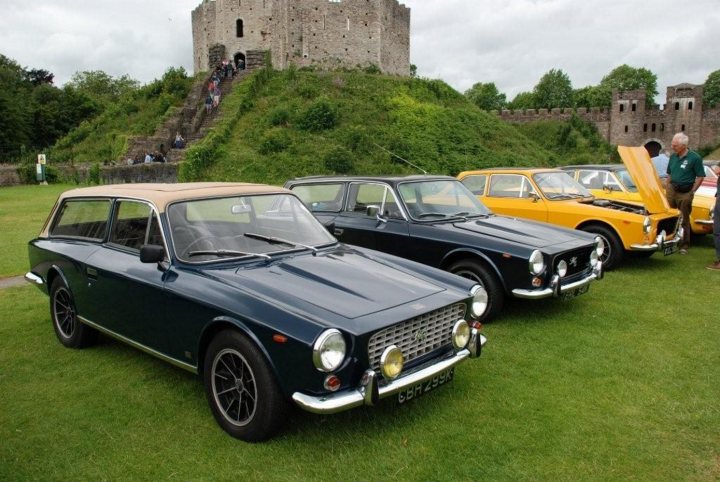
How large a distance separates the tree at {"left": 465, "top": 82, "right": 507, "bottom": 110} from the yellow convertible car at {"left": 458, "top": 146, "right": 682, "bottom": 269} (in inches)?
3212

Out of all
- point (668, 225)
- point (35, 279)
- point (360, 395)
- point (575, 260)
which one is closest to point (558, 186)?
point (668, 225)

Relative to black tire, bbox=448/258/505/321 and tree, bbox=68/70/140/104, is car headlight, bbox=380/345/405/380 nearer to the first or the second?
black tire, bbox=448/258/505/321

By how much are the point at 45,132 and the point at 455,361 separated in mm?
64098

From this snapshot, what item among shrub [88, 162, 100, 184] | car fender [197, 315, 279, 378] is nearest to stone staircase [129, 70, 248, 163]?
shrub [88, 162, 100, 184]

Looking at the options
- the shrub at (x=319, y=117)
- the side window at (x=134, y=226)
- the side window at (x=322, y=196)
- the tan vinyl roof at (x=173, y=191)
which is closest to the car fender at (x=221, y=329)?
the side window at (x=134, y=226)

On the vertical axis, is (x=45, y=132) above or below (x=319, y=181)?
above

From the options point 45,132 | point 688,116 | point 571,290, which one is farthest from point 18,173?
point 688,116

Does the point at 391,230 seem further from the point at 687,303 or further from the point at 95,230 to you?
the point at 687,303

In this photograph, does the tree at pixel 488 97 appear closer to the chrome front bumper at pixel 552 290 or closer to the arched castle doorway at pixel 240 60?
the arched castle doorway at pixel 240 60

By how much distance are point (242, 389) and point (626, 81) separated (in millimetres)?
88191

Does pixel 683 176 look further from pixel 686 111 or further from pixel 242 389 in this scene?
pixel 686 111

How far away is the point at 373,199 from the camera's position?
7117 millimetres

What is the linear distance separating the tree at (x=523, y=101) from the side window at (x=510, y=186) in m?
77.8

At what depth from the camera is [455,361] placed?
3.84 m
